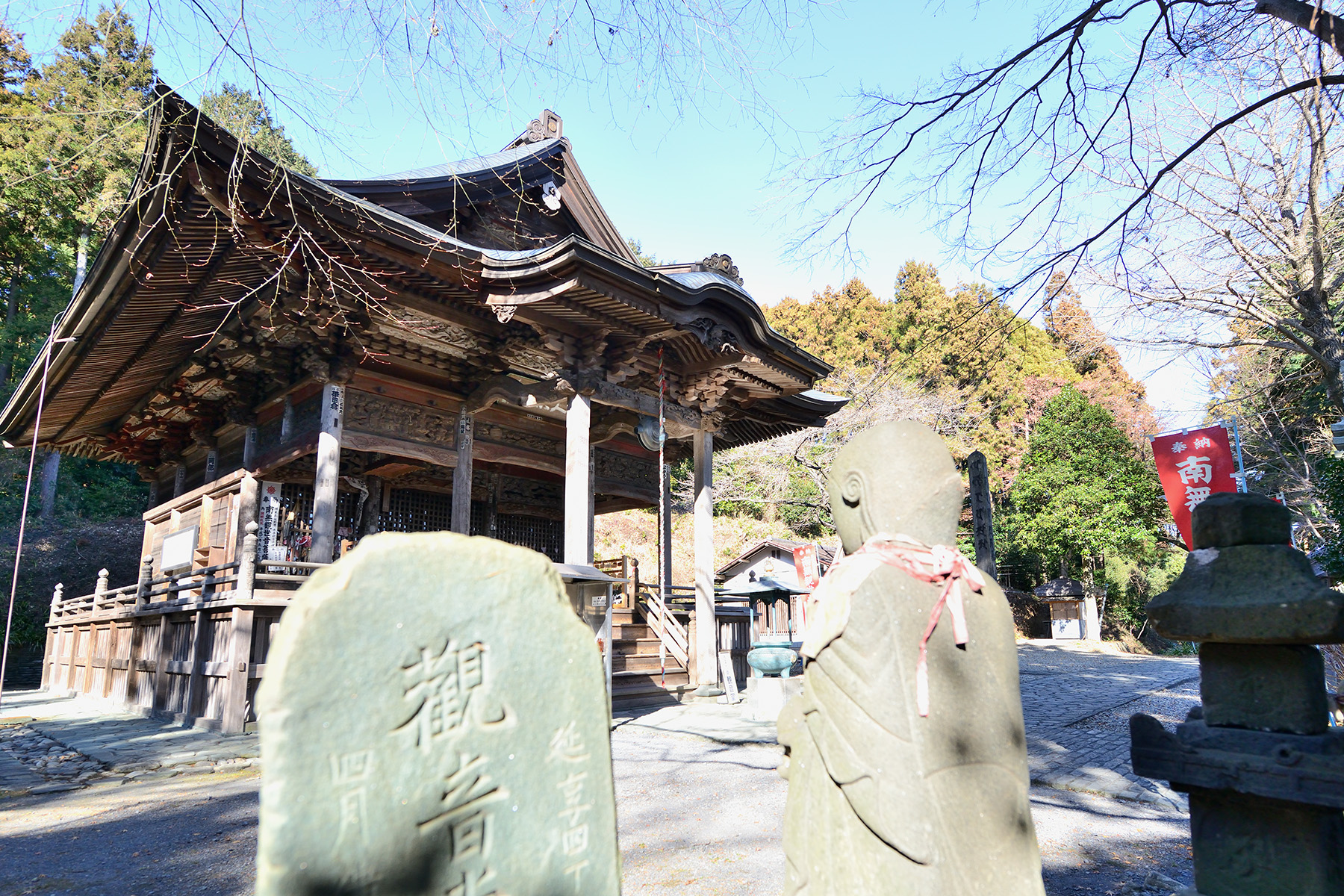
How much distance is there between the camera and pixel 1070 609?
81.2 feet

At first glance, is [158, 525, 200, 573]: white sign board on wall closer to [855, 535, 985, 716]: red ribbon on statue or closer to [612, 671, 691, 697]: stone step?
[612, 671, 691, 697]: stone step

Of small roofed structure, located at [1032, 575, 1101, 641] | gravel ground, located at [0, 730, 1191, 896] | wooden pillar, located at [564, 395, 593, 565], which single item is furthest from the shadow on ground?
small roofed structure, located at [1032, 575, 1101, 641]

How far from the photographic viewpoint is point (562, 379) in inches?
326

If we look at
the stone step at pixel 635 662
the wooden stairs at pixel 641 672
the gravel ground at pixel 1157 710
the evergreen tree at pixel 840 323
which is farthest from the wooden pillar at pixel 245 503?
the evergreen tree at pixel 840 323

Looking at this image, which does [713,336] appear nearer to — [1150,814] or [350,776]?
[1150,814]

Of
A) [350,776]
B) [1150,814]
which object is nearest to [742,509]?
[1150,814]

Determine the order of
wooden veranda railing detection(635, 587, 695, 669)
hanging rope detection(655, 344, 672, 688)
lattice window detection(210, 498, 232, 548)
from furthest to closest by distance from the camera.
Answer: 1. wooden veranda railing detection(635, 587, 695, 669)
2. lattice window detection(210, 498, 232, 548)
3. hanging rope detection(655, 344, 672, 688)

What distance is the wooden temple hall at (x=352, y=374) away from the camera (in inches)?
260

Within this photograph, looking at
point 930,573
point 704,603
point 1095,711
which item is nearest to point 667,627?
point 704,603

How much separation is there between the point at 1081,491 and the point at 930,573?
2531 cm

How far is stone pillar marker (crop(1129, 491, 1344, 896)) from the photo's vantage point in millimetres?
2398

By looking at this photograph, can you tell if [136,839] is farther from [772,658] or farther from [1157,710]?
[1157,710]

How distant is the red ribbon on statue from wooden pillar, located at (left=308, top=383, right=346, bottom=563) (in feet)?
22.9

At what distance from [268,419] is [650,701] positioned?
248 inches
